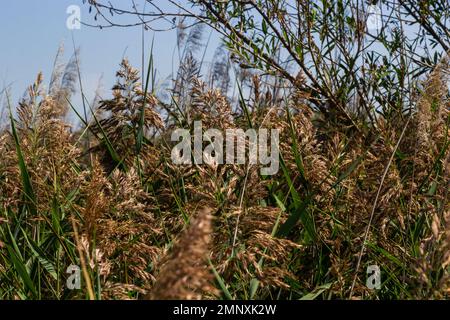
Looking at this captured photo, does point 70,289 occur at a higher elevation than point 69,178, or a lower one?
lower

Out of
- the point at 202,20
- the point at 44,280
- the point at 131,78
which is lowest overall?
the point at 44,280

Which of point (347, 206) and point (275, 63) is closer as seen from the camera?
point (347, 206)

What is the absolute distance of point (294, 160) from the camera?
271 centimetres

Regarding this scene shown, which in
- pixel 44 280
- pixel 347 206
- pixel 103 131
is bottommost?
pixel 44 280

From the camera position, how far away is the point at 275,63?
3.51 m

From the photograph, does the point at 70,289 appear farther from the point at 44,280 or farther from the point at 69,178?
the point at 69,178

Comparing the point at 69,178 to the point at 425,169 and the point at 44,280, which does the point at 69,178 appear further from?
the point at 425,169

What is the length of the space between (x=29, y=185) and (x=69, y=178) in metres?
0.22

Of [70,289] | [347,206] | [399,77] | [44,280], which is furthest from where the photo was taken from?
[399,77]

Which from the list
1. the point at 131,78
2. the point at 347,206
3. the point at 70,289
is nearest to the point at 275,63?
the point at 131,78
